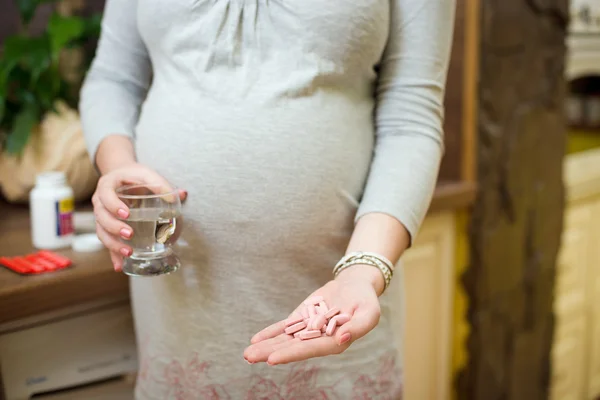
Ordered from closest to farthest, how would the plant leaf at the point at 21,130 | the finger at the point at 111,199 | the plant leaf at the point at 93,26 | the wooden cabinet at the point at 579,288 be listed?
1. the finger at the point at 111,199
2. the plant leaf at the point at 21,130
3. the plant leaf at the point at 93,26
4. the wooden cabinet at the point at 579,288

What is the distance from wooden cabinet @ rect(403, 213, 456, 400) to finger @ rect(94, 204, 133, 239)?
101 cm

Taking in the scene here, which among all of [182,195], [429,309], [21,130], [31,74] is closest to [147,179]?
[182,195]

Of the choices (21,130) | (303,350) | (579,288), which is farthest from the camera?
(579,288)

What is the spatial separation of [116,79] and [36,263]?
0.30m

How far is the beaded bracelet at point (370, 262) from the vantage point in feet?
2.41

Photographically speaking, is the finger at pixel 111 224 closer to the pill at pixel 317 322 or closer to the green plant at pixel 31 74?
the pill at pixel 317 322

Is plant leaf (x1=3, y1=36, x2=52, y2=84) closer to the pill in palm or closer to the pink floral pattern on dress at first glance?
the pink floral pattern on dress

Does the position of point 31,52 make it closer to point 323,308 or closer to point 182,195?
point 182,195

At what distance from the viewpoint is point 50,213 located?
109 cm

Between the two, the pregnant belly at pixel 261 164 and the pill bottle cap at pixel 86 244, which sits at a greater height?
the pregnant belly at pixel 261 164

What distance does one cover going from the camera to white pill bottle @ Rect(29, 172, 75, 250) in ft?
3.60

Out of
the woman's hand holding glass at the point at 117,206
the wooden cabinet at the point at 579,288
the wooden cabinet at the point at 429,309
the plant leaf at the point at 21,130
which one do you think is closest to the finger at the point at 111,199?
the woman's hand holding glass at the point at 117,206

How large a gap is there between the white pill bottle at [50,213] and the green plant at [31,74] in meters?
0.22

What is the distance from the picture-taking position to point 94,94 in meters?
0.92
